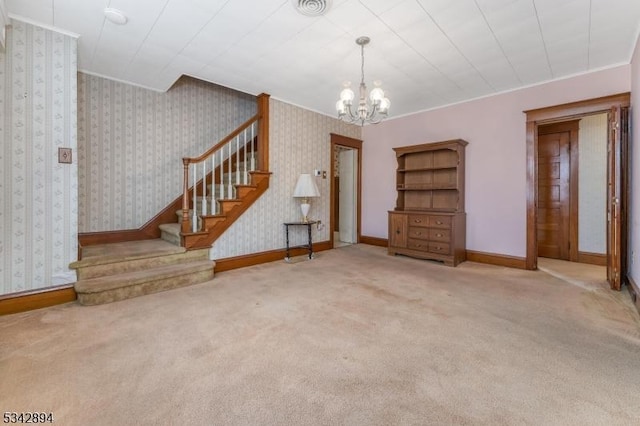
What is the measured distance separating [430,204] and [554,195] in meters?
1.95

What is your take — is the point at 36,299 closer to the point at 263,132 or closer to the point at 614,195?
the point at 263,132

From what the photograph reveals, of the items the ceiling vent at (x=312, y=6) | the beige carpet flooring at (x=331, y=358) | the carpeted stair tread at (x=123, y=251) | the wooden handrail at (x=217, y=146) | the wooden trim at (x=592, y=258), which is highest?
the ceiling vent at (x=312, y=6)

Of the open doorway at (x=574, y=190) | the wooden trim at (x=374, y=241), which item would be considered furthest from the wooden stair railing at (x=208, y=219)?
the open doorway at (x=574, y=190)

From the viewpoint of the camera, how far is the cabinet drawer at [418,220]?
14.7 feet

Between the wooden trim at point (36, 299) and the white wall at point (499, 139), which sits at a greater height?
the white wall at point (499, 139)

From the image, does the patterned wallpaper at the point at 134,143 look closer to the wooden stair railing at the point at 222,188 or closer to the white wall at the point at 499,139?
the wooden stair railing at the point at 222,188

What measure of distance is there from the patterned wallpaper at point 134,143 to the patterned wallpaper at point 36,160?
1006mm

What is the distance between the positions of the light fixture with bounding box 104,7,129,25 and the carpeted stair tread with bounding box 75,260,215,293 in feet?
7.90

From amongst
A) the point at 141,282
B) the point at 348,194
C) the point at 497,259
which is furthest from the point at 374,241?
the point at 141,282

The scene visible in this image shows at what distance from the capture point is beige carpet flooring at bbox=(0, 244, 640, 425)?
134cm

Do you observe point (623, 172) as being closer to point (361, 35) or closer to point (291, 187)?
point (361, 35)

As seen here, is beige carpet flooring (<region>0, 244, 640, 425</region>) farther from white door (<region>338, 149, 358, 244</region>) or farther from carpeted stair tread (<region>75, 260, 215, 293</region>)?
white door (<region>338, 149, 358, 244</region>)

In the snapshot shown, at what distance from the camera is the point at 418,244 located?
14.9 feet

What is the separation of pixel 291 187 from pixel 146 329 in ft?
10.1
